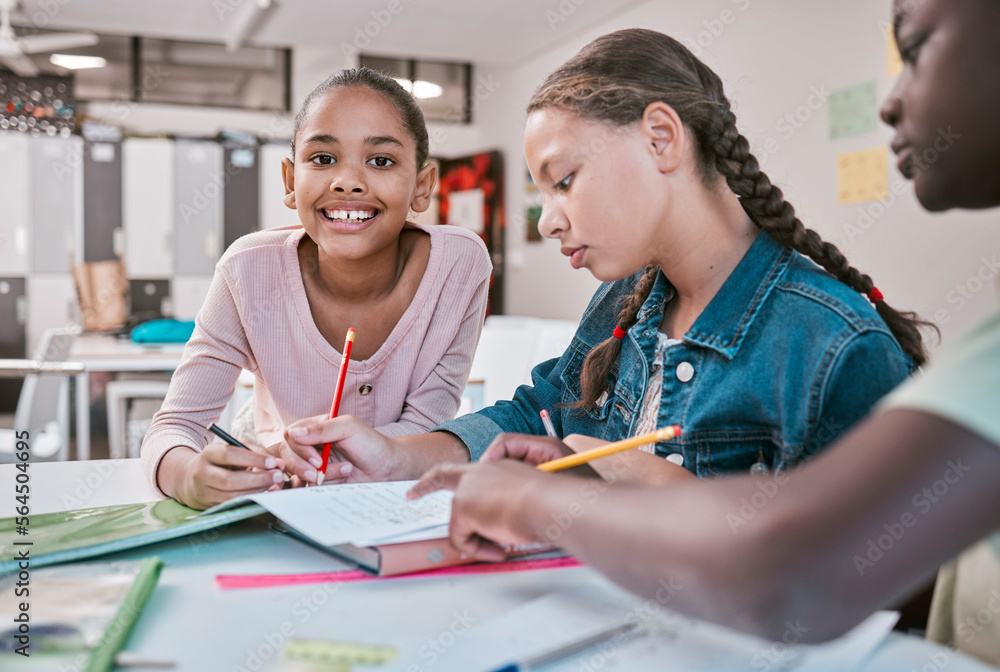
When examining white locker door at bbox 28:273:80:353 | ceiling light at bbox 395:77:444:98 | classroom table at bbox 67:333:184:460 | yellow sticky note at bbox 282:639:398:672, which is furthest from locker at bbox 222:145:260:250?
yellow sticky note at bbox 282:639:398:672

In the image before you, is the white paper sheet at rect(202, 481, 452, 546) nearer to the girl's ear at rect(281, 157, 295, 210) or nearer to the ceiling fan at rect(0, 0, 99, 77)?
the girl's ear at rect(281, 157, 295, 210)

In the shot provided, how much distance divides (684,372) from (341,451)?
0.41 m

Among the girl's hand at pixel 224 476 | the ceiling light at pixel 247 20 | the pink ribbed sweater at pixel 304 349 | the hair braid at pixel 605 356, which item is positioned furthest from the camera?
the ceiling light at pixel 247 20

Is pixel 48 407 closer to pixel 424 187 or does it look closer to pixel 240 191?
pixel 424 187

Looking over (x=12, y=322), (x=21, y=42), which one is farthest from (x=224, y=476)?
(x=12, y=322)

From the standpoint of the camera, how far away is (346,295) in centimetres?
142

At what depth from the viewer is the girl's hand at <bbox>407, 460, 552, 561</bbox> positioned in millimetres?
579

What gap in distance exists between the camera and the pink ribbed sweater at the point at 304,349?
1.27m

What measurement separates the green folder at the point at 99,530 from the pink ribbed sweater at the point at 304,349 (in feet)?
1.33

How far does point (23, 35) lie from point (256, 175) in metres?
1.88

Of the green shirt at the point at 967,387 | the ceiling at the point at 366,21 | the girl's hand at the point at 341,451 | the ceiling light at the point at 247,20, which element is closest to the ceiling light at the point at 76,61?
the ceiling at the point at 366,21

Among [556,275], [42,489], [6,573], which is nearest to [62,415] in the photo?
[42,489]

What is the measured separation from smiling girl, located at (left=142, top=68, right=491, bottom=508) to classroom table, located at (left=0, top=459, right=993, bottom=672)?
1.68 ft

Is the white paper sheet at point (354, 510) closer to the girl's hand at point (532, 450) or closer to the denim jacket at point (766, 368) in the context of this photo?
the girl's hand at point (532, 450)
